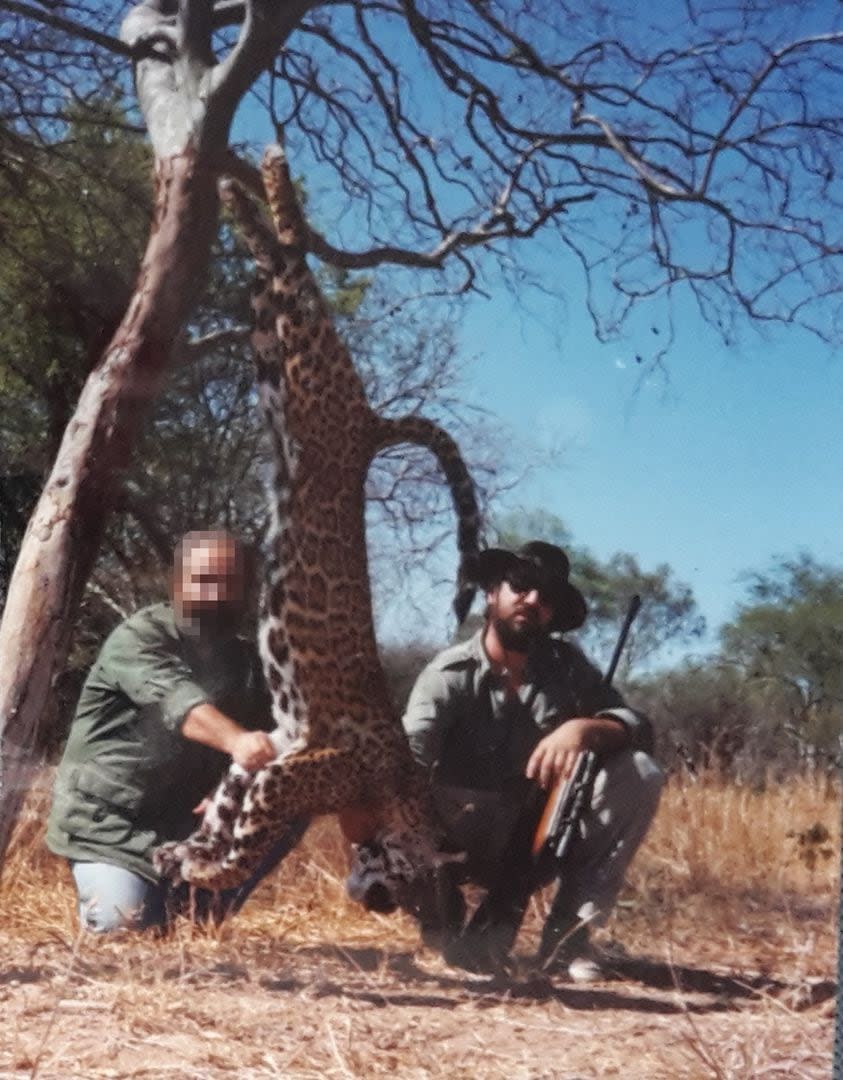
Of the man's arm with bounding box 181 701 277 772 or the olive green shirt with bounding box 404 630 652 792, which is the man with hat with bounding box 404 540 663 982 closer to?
the olive green shirt with bounding box 404 630 652 792

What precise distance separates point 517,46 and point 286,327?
0.95m

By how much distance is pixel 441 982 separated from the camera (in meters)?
3.82

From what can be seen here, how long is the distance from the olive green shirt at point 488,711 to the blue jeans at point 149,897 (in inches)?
15.6

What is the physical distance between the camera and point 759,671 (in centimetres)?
395

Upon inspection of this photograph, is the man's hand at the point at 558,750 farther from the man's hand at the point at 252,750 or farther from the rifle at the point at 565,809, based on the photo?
the man's hand at the point at 252,750

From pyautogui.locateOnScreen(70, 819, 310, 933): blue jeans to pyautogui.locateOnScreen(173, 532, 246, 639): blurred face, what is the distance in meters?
0.54

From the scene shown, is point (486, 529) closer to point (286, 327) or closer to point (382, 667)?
point (382, 667)

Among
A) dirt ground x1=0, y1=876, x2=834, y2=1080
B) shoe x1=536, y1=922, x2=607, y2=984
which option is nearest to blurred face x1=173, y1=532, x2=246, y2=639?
dirt ground x1=0, y1=876, x2=834, y2=1080

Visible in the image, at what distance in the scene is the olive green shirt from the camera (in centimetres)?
381

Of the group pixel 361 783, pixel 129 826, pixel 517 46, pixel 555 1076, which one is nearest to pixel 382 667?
pixel 361 783

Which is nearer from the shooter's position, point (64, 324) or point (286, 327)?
point (286, 327)

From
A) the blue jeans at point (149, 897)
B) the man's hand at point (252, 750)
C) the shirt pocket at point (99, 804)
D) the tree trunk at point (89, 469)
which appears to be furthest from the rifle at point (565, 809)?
the tree trunk at point (89, 469)

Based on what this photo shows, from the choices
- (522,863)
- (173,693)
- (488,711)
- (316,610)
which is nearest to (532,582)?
(488,711)

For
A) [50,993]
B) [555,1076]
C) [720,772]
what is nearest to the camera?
[555,1076]
